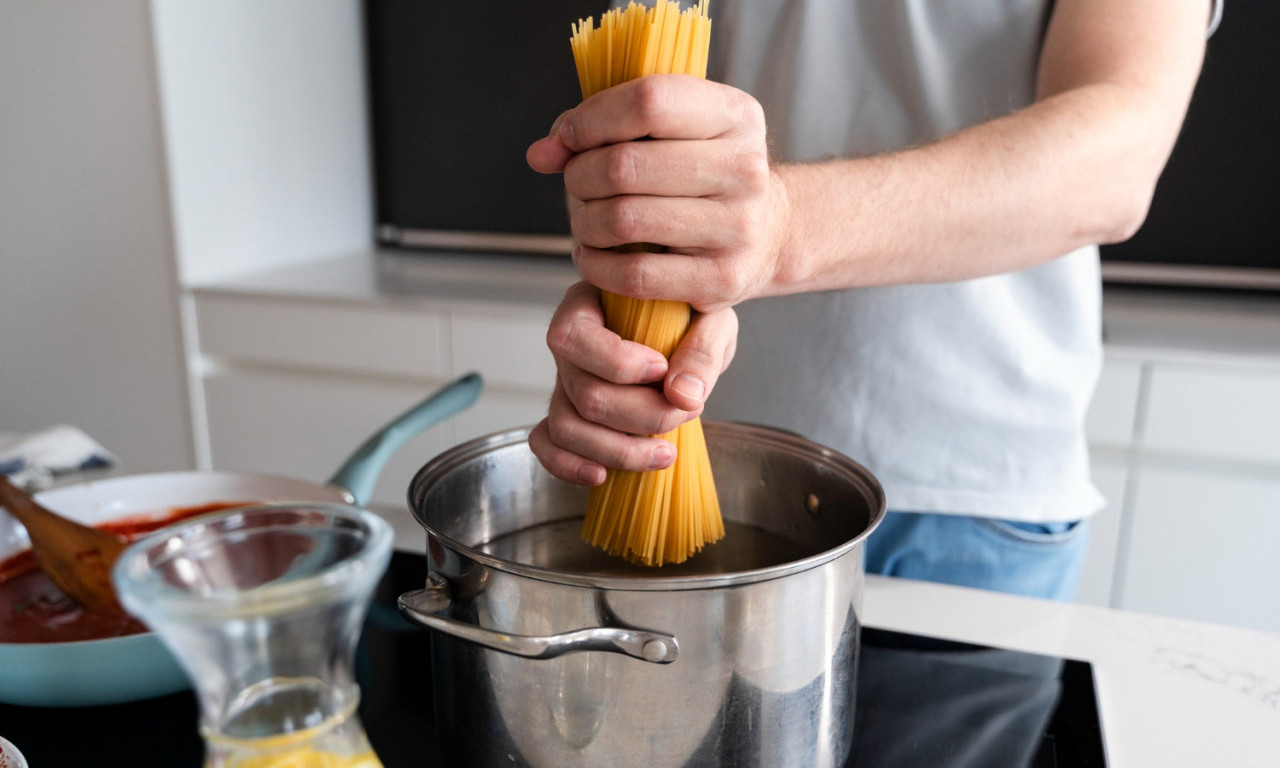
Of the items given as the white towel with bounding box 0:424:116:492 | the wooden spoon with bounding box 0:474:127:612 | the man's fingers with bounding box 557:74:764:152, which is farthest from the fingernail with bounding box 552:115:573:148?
the white towel with bounding box 0:424:116:492

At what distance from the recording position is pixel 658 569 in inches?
21.6

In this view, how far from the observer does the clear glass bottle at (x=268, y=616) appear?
0.27 meters

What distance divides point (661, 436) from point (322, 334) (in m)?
1.46

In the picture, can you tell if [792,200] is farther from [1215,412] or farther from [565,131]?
[1215,412]

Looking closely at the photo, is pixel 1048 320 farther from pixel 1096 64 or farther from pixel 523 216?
pixel 523 216

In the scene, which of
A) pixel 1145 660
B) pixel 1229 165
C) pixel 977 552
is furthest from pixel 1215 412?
pixel 1145 660

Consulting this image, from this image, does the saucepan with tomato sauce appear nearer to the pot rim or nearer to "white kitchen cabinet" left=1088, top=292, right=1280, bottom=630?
the pot rim

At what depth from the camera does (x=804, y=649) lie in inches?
17.0

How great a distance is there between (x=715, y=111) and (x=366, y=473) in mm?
412

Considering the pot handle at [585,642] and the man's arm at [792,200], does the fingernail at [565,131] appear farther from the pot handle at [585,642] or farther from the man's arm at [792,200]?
the pot handle at [585,642]

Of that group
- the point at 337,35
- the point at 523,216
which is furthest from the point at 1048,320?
the point at 337,35

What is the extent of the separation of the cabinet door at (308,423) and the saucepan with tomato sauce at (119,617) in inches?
40.9

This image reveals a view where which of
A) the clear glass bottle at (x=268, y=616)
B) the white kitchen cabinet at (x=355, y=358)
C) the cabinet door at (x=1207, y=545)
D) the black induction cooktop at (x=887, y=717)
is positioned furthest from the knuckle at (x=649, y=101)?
the cabinet door at (x=1207, y=545)

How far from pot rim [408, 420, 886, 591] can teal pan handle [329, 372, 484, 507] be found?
177mm
